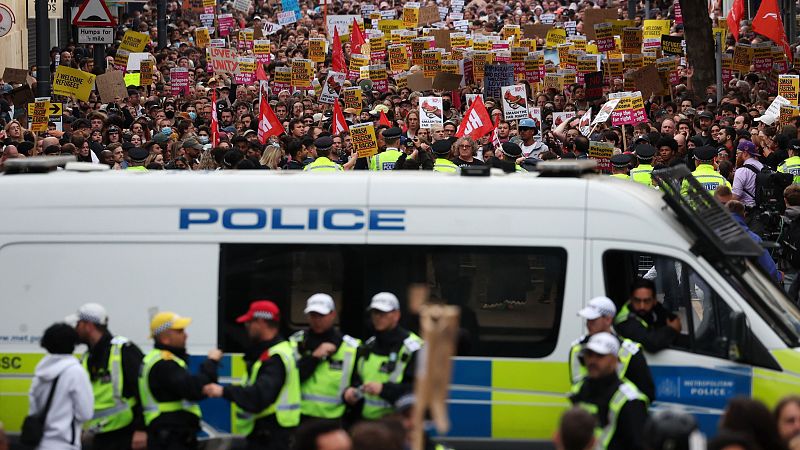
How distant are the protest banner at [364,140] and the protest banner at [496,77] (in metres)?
7.28

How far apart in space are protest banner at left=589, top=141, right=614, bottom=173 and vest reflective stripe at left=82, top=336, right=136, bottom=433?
9324mm

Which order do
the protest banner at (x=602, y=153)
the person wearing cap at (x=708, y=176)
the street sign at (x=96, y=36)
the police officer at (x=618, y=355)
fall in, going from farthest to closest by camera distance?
the street sign at (x=96, y=36) < the protest banner at (x=602, y=153) < the person wearing cap at (x=708, y=176) < the police officer at (x=618, y=355)

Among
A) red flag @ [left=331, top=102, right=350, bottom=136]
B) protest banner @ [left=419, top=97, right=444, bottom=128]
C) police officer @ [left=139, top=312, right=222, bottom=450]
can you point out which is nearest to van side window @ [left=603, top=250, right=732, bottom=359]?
police officer @ [left=139, top=312, right=222, bottom=450]

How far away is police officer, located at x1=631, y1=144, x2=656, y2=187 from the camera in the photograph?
48.1 ft

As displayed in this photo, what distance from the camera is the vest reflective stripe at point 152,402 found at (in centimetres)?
816

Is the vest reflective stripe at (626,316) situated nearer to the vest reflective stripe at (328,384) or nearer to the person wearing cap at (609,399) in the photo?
the person wearing cap at (609,399)

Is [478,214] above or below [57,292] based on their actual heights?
above

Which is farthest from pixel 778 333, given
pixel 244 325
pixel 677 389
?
pixel 244 325

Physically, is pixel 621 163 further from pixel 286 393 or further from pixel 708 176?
pixel 286 393

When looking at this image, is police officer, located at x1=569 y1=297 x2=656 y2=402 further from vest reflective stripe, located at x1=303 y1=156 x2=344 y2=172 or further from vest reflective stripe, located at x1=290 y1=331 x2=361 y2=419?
vest reflective stripe, located at x1=303 y1=156 x2=344 y2=172

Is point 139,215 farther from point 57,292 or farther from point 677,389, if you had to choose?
point 677,389

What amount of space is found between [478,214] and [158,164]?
7.32 metres

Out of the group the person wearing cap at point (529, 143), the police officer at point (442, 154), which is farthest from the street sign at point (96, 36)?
the police officer at point (442, 154)

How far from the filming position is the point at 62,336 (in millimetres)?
8047
